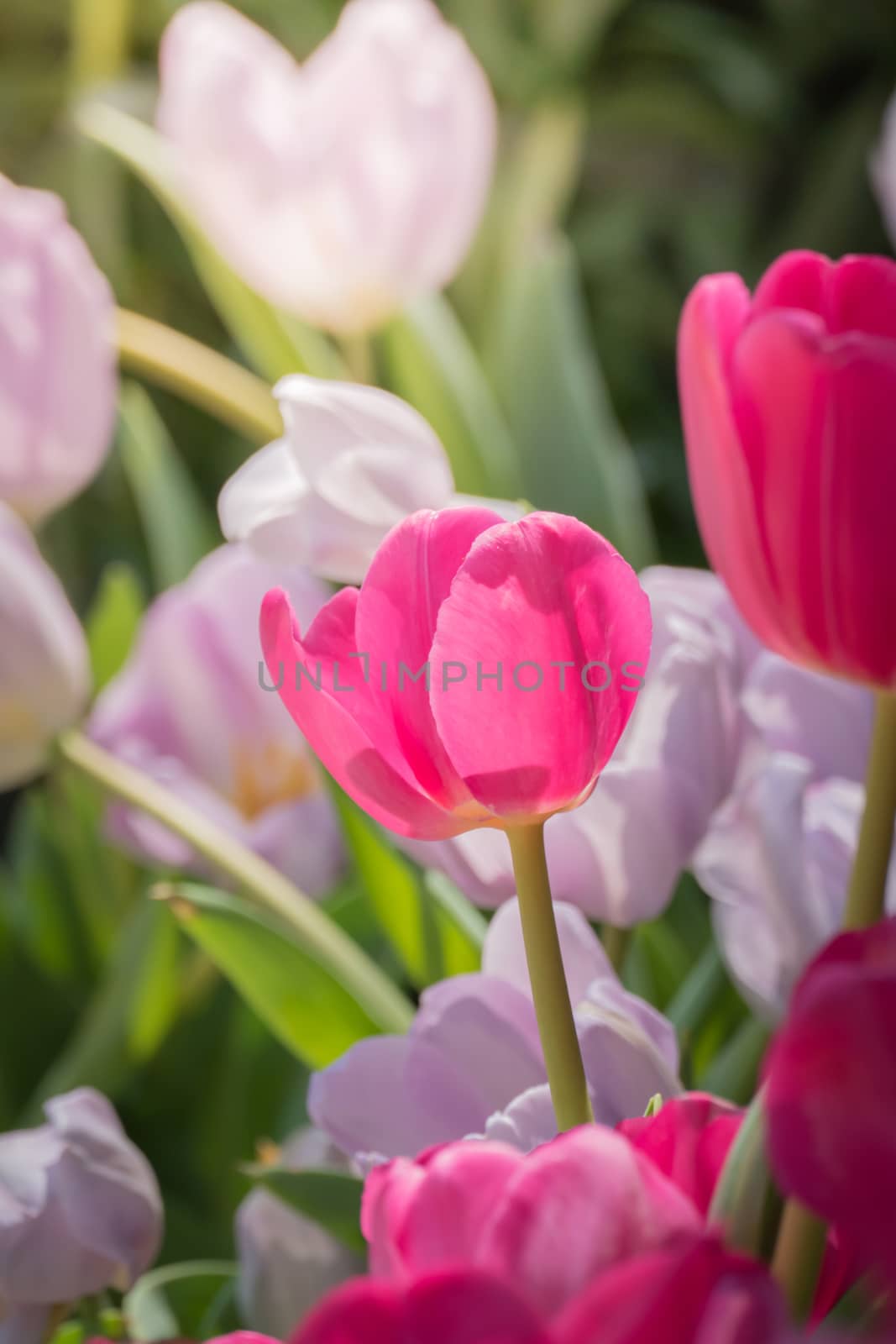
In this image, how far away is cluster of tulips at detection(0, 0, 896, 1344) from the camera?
106 millimetres

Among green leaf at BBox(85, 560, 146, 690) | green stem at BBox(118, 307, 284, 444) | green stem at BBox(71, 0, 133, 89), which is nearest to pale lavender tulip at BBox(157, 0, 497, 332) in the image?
green stem at BBox(118, 307, 284, 444)

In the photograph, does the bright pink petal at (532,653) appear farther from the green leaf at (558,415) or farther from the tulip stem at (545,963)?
the green leaf at (558,415)

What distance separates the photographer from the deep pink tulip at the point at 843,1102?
0.10m

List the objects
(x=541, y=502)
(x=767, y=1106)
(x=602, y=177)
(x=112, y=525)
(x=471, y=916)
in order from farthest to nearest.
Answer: (x=602, y=177)
(x=112, y=525)
(x=541, y=502)
(x=471, y=916)
(x=767, y=1106)

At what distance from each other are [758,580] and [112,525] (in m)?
0.71

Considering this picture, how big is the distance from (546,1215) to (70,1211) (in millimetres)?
91

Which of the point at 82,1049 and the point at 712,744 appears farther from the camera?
the point at 82,1049

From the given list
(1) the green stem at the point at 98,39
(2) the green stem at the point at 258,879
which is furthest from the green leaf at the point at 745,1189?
(1) the green stem at the point at 98,39

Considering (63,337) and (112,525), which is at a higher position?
(63,337)

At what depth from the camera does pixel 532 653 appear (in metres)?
0.14

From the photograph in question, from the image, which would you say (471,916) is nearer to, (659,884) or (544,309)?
(659,884)

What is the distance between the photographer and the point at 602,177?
95 cm

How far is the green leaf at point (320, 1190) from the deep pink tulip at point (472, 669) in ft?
0.26

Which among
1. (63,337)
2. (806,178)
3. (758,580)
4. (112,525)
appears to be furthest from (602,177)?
(758,580)
